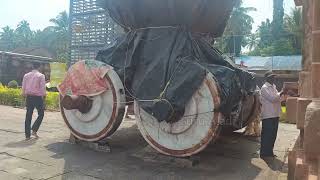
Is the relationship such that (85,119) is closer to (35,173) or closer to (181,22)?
(35,173)

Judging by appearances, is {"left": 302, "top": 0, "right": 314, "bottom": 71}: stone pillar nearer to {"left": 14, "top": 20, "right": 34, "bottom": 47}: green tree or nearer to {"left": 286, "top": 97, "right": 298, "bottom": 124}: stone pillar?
{"left": 286, "top": 97, "right": 298, "bottom": 124}: stone pillar

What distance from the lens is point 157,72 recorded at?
6.28 m

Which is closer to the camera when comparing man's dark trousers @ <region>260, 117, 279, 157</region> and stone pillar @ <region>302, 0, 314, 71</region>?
stone pillar @ <region>302, 0, 314, 71</region>

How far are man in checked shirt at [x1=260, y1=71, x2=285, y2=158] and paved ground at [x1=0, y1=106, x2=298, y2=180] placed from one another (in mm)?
294

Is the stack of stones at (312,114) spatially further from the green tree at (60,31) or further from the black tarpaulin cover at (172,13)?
the green tree at (60,31)

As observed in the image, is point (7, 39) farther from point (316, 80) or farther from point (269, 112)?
point (316, 80)

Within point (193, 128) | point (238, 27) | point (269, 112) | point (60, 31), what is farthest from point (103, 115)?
point (60, 31)

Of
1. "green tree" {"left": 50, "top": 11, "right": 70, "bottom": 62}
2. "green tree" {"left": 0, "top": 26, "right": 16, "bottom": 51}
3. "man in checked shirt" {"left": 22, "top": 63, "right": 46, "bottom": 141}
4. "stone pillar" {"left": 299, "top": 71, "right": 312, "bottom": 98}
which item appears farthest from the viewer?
"green tree" {"left": 0, "top": 26, "right": 16, "bottom": 51}

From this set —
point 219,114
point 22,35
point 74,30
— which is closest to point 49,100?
point 74,30

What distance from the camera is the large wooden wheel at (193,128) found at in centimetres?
554

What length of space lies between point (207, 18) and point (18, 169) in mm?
4030

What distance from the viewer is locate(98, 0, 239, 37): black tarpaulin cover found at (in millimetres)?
6480

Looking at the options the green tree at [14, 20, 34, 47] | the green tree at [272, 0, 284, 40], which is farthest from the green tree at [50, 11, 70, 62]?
the green tree at [272, 0, 284, 40]

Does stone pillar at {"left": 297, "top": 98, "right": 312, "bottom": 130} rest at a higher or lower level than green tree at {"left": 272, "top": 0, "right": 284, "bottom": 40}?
lower
